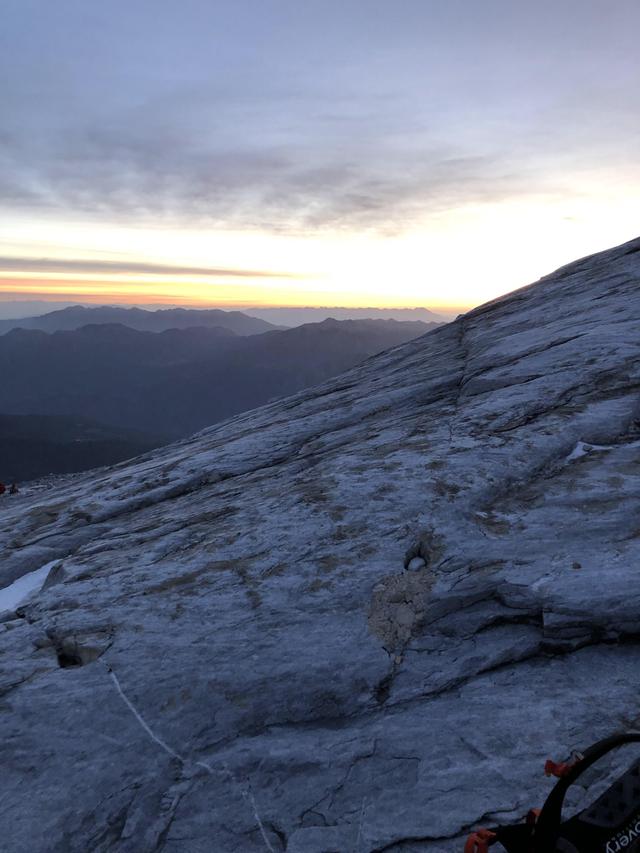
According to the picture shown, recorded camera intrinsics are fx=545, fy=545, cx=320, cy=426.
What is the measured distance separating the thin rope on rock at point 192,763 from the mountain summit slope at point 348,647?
0.03 meters

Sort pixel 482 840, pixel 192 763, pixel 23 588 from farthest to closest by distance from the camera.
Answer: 1. pixel 23 588
2. pixel 192 763
3. pixel 482 840

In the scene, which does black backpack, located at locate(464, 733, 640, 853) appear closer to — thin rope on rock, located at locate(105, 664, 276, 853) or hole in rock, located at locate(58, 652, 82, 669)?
thin rope on rock, located at locate(105, 664, 276, 853)

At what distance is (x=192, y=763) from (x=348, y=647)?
2.74 m

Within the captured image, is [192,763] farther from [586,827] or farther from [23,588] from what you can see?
[23,588]

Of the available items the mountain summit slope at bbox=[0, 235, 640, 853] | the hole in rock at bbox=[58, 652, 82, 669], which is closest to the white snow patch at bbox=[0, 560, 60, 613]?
the mountain summit slope at bbox=[0, 235, 640, 853]

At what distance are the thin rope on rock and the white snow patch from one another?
16.8ft

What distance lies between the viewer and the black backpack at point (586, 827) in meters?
4.60

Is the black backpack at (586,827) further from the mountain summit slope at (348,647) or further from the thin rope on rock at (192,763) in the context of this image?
the thin rope on rock at (192,763)

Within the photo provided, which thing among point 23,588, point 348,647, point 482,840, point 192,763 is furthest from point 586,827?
point 23,588

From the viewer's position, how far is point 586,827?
4.83m

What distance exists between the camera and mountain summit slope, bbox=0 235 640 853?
6.75 meters

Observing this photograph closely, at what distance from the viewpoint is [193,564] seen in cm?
1123

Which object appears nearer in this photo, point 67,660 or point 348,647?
point 348,647

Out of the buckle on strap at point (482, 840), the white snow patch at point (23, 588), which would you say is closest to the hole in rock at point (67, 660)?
the white snow patch at point (23, 588)
